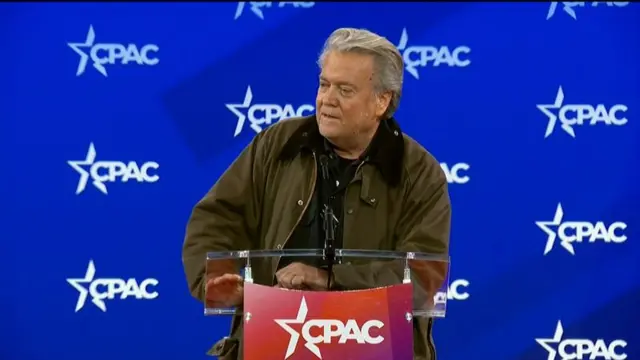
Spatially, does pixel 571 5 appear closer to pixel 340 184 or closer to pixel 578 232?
pixel 578 232

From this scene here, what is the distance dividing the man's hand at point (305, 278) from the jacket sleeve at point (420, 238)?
A: 0.03m

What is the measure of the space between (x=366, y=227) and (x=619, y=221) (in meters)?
2.20

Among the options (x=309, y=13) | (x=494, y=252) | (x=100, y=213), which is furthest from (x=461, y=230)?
(x=100, y=213)

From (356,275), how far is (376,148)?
0.55 metres

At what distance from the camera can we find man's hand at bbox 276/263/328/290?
2.36 meters

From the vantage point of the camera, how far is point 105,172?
4.62 m

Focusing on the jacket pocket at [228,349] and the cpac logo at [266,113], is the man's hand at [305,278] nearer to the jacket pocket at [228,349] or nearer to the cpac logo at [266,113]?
the jacket pocket at [228,349]

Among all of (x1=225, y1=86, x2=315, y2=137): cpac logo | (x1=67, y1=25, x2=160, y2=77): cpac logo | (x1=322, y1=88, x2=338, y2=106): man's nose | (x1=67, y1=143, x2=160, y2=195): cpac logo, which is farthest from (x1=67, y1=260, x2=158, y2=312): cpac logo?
(x1=322, y1=88, x2=338, y2=106): man's nose

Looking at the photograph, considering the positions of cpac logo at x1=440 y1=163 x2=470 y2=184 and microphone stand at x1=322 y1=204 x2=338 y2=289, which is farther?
cpac logo at x1=440 y1=163 x2=470 y2=184

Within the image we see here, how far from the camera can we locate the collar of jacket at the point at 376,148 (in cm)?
279

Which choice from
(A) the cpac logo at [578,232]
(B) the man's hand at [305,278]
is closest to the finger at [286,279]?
(B) the man's hand at [305,278]

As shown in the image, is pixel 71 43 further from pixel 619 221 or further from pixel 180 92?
pixel 619 221

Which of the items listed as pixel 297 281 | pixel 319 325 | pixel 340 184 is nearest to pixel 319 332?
pixel 319 325

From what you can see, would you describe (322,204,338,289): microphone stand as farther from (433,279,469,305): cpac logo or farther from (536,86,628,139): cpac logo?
(536,86,628,139): cpac logo
